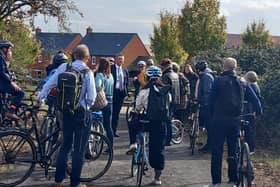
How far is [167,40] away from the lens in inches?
2044

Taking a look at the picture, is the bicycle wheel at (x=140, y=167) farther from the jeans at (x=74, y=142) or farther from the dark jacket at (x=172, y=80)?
the dark jacket at (x=172, y=80)

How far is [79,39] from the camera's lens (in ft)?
307

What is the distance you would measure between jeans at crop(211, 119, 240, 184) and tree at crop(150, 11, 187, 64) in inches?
1610

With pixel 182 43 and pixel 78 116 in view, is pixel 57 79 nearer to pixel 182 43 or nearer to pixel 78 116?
pixel 78 116

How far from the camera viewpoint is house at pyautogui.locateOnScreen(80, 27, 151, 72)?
80.4 m

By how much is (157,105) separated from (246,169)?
169cm

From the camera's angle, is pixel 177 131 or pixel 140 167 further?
pixel 177 131

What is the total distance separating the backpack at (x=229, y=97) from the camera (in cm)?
893

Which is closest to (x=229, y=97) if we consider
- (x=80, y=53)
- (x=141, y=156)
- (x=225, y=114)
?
(x=225, y=114)

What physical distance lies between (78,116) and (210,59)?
14.3m

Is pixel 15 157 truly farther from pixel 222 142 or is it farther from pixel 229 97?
pixel 229 97

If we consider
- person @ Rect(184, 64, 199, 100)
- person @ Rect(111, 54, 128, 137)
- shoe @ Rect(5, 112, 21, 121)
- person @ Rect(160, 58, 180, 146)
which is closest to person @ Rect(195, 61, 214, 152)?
person @ Rect(160, 58, 180, 146)

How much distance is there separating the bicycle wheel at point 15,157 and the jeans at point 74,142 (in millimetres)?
504

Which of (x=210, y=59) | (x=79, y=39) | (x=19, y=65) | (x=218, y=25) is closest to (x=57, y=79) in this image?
(x=210, y=59)
